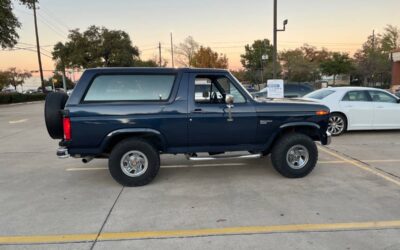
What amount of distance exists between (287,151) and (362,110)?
5332 millimetres

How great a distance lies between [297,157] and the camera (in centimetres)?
585

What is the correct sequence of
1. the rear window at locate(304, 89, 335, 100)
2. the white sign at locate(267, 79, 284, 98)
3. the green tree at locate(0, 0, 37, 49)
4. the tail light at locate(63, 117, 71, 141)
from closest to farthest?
the tail light at locate(63, 117, 71, 141), the rear window at locate(304, 89, 335, 100), the white sign at locate(267, 79, 284, 98), the green tree at locate(0, 0, 37, 49)

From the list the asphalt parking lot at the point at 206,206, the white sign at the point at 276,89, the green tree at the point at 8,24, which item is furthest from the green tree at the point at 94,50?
the asphalt parking lot at the point at 206,206

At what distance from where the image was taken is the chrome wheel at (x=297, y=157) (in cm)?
577

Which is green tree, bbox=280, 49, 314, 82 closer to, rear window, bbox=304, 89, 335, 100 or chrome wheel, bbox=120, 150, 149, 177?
rear window, bbox=304, 89, 335, 100

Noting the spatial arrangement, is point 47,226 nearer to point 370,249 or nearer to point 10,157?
point 370,249

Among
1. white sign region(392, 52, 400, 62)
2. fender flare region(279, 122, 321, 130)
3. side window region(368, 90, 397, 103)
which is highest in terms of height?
white sign region(392, 52, 400, 62)

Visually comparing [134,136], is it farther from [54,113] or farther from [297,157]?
[297,157]

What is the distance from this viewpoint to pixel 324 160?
7.04 meters

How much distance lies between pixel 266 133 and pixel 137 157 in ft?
7.38

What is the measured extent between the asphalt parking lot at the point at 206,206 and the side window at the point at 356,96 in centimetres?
303

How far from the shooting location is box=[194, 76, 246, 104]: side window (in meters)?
5.64

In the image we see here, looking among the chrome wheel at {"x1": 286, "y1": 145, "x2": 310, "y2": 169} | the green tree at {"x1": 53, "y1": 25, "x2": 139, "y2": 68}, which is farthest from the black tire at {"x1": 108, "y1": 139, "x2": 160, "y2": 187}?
the green tree at {"x1": 53, "y1": 25, "x2": 139, "y2": 68}

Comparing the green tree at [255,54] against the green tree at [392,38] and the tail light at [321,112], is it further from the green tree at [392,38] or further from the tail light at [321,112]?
the tail light at [321,112]
